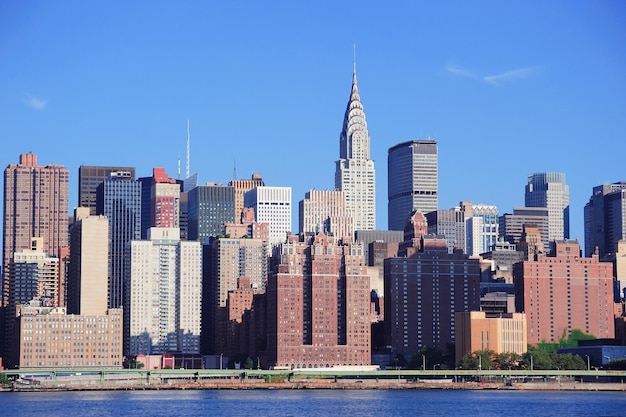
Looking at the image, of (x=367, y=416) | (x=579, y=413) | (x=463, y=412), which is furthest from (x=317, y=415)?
(x=579, y=413)

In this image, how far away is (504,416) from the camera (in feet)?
623

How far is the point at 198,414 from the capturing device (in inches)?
7490

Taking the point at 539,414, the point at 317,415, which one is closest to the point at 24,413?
the point at 317,415

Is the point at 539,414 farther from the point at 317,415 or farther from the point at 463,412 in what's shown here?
the point at 317,415

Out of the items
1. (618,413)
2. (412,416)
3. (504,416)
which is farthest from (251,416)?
(618,413)

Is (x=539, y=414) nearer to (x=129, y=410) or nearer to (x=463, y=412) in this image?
(x=463, y=412)

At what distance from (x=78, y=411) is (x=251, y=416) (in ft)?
79.8

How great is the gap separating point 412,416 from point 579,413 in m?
22.4

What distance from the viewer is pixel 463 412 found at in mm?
196750

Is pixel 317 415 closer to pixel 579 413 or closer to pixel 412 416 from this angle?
pixel 412 416

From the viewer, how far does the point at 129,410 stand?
19788 cm

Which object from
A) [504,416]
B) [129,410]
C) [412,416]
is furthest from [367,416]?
[129,410]

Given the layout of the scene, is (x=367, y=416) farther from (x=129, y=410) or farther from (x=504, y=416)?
(x=129, y=410)

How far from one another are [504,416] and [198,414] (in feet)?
124
